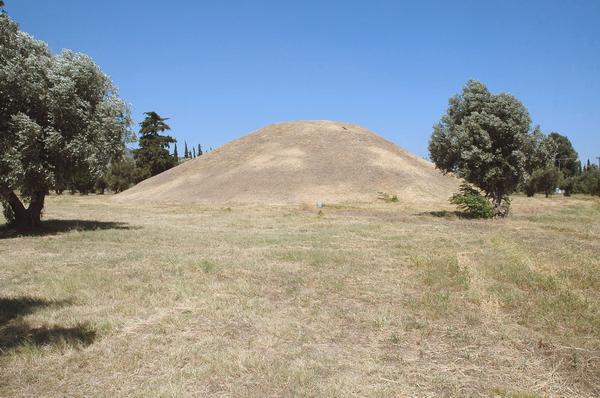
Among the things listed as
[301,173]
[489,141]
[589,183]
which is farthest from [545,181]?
[489,141]

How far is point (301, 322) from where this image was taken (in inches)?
323

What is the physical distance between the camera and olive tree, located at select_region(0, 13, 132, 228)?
19.2m

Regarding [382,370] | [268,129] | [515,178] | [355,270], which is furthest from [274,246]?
[268,129]

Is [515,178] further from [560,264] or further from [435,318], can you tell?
[435,318]

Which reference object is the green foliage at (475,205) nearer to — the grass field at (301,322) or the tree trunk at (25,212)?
the grass field at (301,322)

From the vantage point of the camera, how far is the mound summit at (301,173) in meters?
52.5

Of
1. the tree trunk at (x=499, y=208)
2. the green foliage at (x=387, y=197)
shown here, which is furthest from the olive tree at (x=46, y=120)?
the green foliage at (x=387, y=197)

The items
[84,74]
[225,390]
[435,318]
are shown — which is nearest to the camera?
[225,390]

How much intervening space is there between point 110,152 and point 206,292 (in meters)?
15.9

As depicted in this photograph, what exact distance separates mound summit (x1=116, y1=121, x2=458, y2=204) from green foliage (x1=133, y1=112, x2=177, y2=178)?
1380 centimetres

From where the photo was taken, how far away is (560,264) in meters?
12.8

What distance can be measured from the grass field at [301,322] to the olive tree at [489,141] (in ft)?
48.0

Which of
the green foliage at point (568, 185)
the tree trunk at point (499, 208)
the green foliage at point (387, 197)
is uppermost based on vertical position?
the green foliage at point (568, 185)

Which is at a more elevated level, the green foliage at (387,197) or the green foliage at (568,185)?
the green foliage at (568,185)
